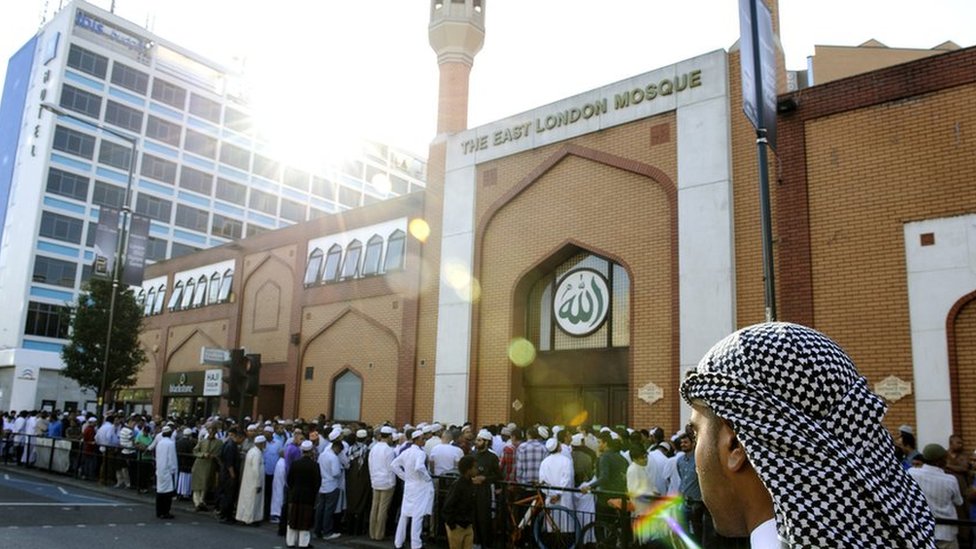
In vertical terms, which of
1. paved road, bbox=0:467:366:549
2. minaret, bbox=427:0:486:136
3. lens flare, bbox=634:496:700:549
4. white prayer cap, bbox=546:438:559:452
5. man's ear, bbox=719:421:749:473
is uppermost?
minaret, bbox=427:0:486:136

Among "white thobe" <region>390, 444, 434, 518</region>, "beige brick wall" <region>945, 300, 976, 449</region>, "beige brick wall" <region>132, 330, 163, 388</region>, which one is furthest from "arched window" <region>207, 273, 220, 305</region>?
"beige brick wall" <region>945, 300, 976, 449</region>

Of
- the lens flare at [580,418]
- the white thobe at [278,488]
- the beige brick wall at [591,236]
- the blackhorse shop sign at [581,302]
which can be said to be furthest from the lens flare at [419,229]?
the white thobe at [278,488]

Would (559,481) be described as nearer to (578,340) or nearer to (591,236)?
(578,340)

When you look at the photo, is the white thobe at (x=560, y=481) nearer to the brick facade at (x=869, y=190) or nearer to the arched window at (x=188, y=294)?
the brick facade at (x=869, y=190)

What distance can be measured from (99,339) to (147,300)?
6343mm

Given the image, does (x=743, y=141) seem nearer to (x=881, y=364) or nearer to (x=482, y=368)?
(x=881, y=364)

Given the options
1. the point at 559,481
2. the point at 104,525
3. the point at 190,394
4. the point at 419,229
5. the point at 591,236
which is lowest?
the point at 104,525

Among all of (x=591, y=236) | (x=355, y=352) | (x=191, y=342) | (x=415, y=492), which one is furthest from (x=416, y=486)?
(x=191, y=342)

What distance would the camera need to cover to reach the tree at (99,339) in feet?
93.4

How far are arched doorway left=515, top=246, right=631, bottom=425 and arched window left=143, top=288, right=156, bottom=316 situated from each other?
2187cm

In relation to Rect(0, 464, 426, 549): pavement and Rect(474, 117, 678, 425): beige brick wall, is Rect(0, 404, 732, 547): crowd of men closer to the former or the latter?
Rect(0, 464, 426, 549): pavement

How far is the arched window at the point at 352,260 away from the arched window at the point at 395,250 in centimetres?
150

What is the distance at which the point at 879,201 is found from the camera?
44.2 feet

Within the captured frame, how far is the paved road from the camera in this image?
37.4 ft
